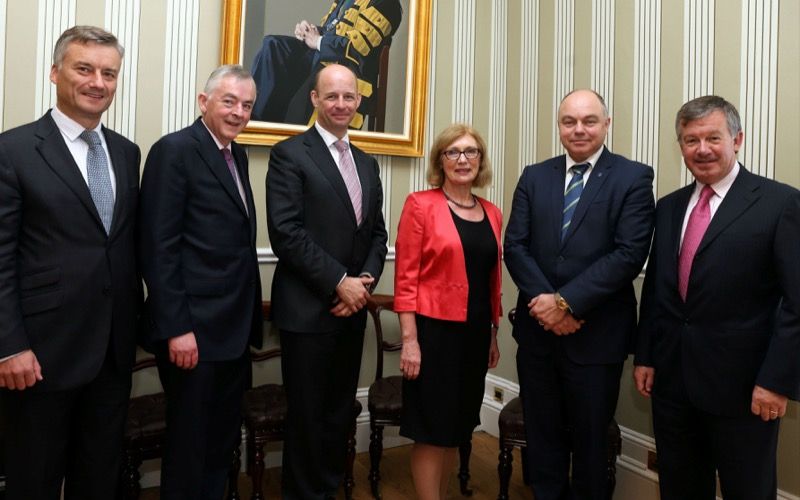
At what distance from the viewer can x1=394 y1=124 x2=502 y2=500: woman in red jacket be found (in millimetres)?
2199

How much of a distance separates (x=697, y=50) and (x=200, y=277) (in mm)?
2275

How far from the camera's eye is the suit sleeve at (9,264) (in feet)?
5.40

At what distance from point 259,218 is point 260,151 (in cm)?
34

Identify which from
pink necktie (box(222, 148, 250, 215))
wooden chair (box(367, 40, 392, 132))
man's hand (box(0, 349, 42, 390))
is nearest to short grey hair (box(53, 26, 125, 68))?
pink necktie (box(222, 148, 250, 215))

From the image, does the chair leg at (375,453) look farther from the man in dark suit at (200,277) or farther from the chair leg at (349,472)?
the man in dark suit at (200,277)

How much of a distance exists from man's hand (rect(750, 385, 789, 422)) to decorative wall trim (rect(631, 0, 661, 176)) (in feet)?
4.26

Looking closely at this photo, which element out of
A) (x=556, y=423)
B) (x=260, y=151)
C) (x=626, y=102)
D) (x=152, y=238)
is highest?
(x=626, y=102)

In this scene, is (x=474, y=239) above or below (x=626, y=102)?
below

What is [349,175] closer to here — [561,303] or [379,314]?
[561,303]

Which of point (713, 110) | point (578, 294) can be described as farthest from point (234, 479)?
point (713, 110)

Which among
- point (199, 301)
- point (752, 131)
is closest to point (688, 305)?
point (752, 131)

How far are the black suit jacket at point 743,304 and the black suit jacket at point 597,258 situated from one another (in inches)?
9.0

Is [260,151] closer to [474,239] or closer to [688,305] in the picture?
[474,239]

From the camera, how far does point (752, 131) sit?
2.39m
